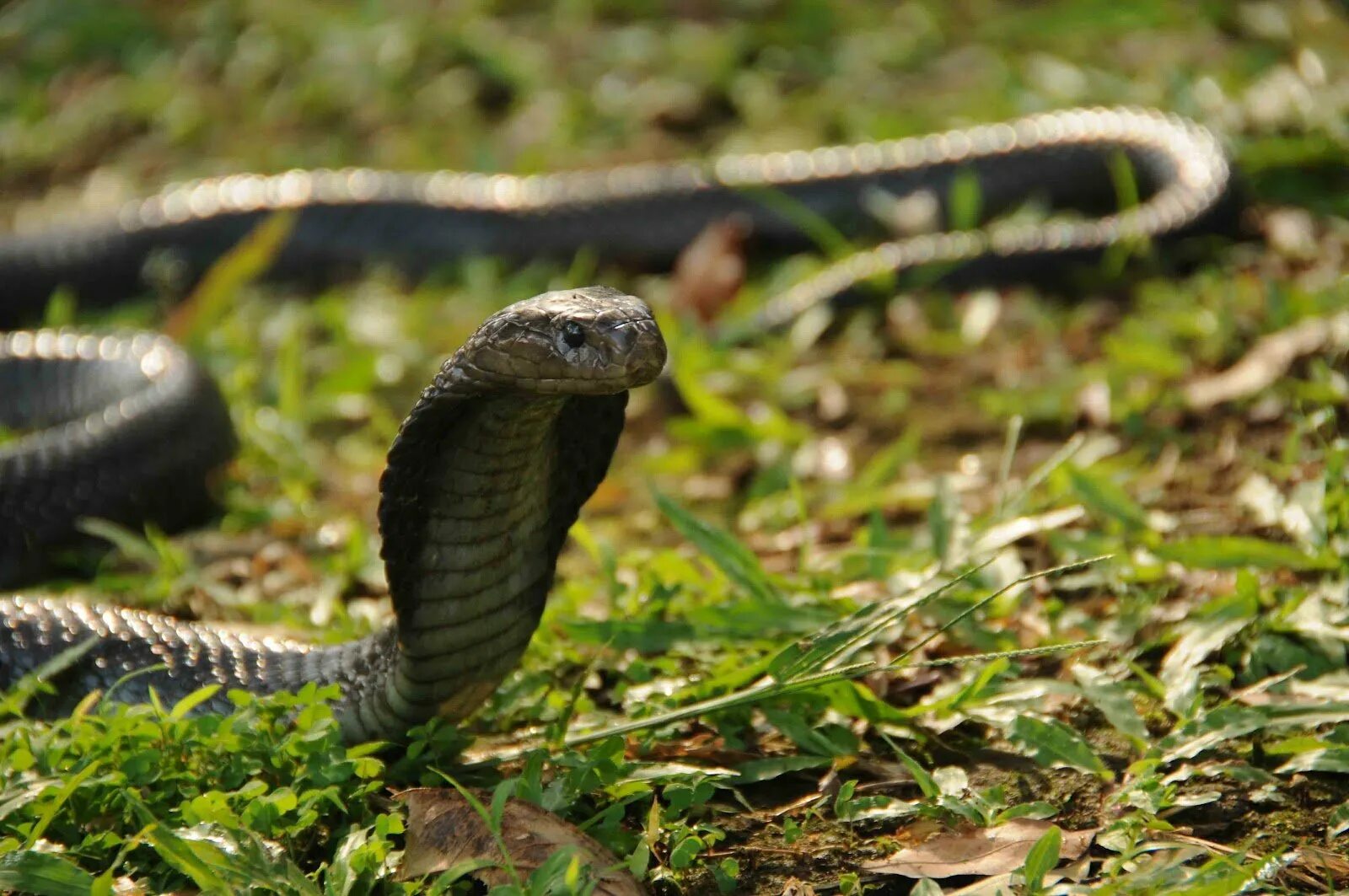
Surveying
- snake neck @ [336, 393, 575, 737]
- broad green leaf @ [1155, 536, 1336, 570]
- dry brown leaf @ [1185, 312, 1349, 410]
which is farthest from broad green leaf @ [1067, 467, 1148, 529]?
snake neck @ [336, 393, 575, 737]

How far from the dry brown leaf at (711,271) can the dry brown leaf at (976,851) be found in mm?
2946

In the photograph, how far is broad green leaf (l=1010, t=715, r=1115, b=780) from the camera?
2508 mm

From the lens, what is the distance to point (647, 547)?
12.4 ft

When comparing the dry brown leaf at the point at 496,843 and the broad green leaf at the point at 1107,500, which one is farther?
the broad green leaf at the point at 1107,500

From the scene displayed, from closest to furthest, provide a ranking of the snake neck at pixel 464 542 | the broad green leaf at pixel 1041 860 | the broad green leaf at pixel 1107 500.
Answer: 1. the broad green leaf at pixel 1041 860
2. the snake neck at pixel 464 542
3. the broad green leaf at pixel 1107 500

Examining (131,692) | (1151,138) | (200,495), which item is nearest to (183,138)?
(200,495)

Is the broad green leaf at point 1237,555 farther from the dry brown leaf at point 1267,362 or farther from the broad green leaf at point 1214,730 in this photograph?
the dry brown leaf at point 1267,362

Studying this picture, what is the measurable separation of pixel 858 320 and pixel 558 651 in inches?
90.3

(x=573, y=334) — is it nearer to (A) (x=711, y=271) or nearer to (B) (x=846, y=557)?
(B) (x=846, y=557)

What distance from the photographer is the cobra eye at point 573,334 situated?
2178mm

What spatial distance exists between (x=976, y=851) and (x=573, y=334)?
94 centimetres

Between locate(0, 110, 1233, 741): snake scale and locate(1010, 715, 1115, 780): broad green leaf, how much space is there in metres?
0.80

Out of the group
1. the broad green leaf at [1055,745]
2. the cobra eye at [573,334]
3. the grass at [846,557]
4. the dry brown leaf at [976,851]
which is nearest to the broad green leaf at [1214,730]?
the grass at [846,557]

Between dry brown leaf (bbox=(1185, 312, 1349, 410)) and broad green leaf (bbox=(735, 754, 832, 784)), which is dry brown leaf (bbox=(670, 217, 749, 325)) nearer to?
dry brown leaf (bbox=(1185, 312, 1349, 410))
